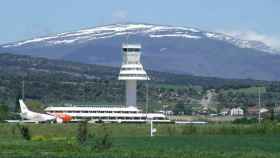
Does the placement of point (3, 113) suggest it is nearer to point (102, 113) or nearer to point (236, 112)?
point (102, 113)

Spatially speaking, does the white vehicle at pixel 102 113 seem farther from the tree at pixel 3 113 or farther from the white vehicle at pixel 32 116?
the tree at pixel 3 113

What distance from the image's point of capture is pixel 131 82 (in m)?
178

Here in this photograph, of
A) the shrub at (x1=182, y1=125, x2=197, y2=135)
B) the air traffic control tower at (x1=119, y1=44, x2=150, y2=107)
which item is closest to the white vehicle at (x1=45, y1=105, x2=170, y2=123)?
the air traffic control tower at (x1=119, y1=44, x2=150, y2=107)

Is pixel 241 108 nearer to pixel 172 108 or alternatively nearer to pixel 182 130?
pixel 172 108

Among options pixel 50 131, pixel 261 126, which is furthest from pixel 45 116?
pixel 261 126

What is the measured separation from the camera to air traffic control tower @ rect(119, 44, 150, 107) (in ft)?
575

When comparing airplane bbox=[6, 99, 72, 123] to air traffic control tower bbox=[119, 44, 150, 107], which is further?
air traffic control tower bbox=[119, 44, 150, 107]

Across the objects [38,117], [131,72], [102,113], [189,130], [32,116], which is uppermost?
[131,72]

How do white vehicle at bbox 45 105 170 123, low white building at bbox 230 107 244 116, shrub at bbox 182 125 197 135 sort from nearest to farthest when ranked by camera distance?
1. shrub at bbox 182 125 197 135
2. white vehicle at bbox 45 105 170 123
3. low white building at bbox 230 107 244 116

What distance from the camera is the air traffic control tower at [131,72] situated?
175125 millimetres

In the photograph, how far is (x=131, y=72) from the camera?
178m

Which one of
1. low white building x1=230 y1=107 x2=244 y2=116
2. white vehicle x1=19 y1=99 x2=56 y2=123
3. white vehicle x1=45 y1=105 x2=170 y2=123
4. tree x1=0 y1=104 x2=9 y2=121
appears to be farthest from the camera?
low white building x1=230 y1=107 x2=244 y2=116

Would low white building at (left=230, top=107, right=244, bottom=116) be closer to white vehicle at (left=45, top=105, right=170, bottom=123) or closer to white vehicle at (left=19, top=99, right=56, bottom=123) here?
white vehicle at (left=45, top=105, right=170, bottom=123)

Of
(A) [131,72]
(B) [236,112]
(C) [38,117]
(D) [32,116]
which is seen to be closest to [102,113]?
(C) [38,117]
